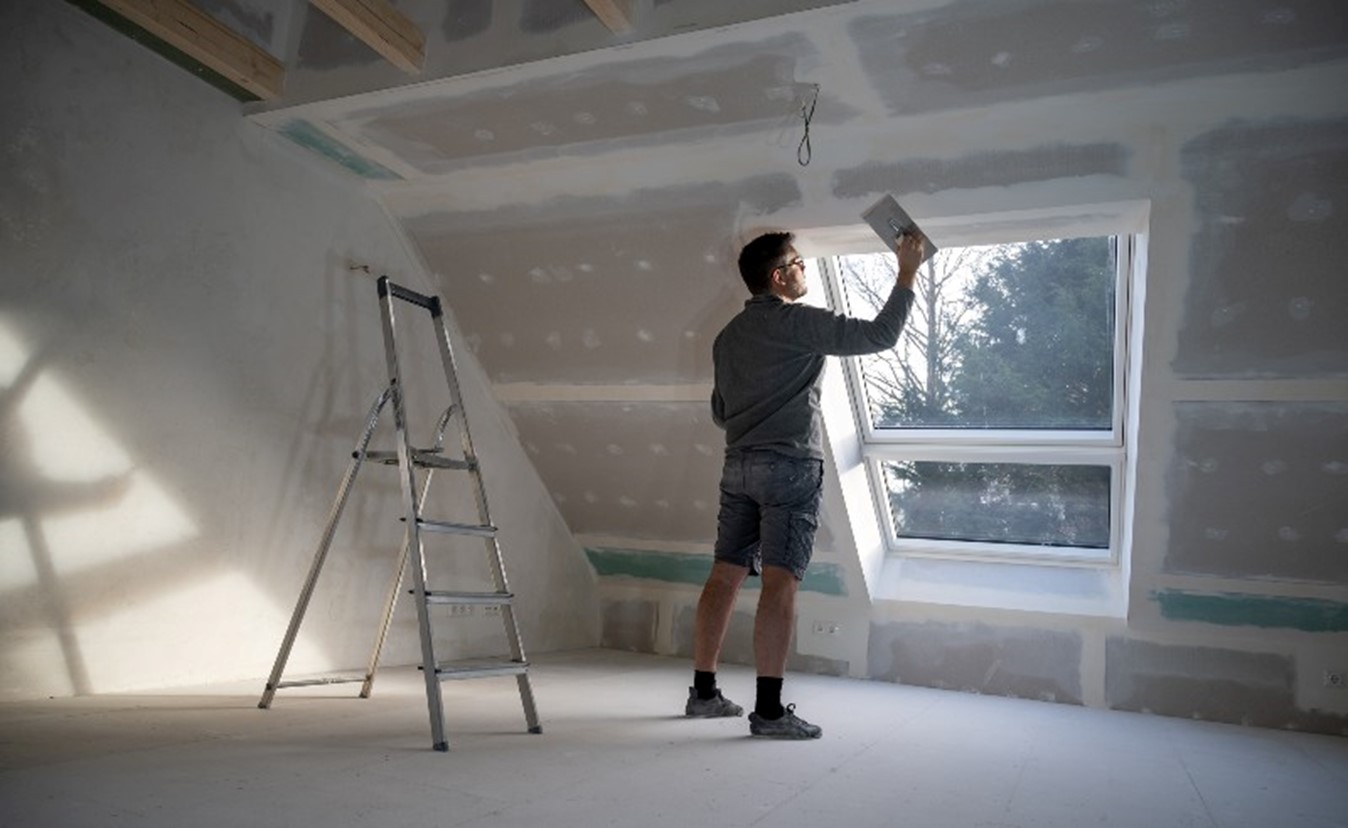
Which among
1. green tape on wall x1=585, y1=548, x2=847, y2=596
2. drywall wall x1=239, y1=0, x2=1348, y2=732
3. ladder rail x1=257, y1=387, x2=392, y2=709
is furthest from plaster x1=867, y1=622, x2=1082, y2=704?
ladder rail x1=257, y1=387, x2=392, y2=709

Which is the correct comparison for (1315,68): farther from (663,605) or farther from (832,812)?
(663,605)

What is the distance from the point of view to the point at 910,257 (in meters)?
2.51

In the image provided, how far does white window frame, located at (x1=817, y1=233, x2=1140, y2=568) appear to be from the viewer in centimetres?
334

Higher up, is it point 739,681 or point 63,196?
point 63,196

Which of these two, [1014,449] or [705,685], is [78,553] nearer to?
[705,685]

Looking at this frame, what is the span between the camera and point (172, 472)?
2760 mm

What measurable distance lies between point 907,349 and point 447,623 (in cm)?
209

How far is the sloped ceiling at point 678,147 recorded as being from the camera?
228 cm

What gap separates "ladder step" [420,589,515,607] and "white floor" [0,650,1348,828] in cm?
31

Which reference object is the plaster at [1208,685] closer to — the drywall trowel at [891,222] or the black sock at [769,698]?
the black sock at [769,698]

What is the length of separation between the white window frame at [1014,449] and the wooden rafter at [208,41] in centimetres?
189

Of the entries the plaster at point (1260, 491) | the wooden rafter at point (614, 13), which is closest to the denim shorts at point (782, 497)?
the wooden rafter at point (614, 13)

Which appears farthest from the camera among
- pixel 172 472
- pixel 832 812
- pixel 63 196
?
pixel 172 472

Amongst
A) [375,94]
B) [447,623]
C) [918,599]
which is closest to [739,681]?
[918,599]
